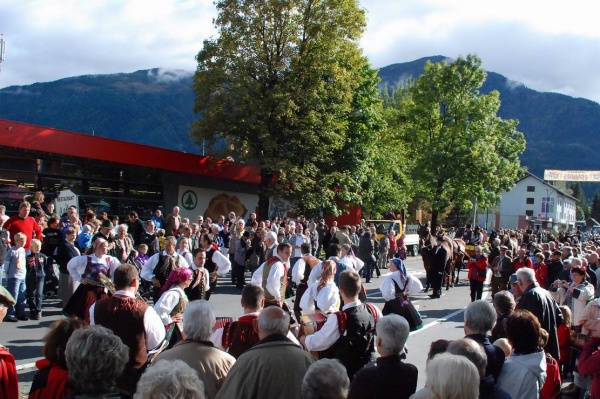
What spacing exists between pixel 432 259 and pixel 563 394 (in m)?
9.77

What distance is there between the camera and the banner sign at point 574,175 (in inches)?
3405

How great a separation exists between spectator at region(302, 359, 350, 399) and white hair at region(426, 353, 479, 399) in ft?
1.69

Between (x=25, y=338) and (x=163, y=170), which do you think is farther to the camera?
(x=163, y=170)

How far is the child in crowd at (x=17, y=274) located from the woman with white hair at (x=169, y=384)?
361 inches

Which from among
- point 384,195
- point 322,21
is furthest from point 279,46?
point 384,195

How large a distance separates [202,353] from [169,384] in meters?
1.53

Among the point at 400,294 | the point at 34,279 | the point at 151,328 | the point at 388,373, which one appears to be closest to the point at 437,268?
the point at 400,294

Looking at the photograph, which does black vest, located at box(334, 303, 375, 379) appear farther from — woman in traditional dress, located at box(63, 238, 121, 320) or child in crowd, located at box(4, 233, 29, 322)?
child in crowd, located at box(4, 233, 29, 322)

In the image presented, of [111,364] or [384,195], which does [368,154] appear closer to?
[384,195]

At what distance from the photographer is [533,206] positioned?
111 m

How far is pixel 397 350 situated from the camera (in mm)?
4422

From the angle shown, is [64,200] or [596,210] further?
[596,210]

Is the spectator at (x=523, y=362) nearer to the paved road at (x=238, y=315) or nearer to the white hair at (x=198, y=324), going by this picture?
the white hair at (x=198, y=324)

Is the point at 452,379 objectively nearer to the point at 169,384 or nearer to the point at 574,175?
the point at 169,384
